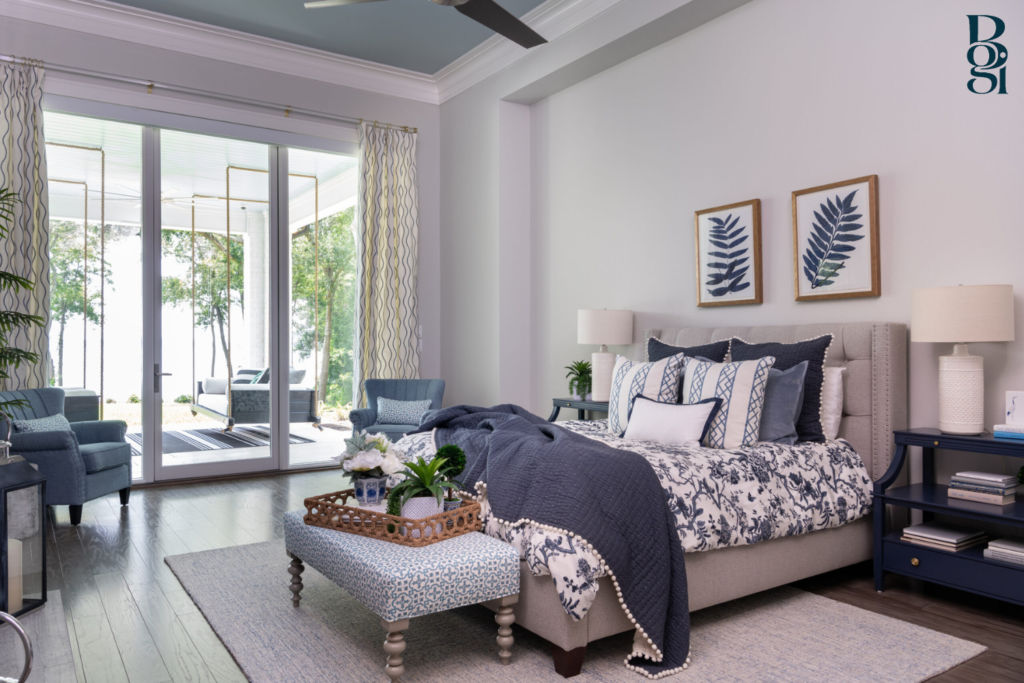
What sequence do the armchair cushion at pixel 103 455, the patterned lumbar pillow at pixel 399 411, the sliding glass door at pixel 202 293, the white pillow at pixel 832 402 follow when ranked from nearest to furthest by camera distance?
1. the white pillow at pixel 832 402
2. the armchair cushion at pixel 103 455
3. the sliding glass door at pixel 202 293
4. the patterned lumbar pillow at pixel 399 411

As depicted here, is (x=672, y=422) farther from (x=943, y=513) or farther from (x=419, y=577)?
(x=419, y=577)

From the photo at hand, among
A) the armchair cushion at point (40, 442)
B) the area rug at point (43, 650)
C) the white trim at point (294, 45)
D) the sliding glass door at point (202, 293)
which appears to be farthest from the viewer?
the sliding glass door at point (202, 293)

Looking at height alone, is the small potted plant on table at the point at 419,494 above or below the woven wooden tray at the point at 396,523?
above

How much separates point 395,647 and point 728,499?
1.34 m

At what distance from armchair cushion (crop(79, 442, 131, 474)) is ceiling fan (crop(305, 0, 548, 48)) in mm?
2834

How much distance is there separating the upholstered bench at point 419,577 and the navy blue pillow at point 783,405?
151 centimetres

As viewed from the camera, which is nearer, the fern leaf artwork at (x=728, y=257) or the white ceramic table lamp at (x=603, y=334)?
the fern leaf artwork at (x=728, y=257)

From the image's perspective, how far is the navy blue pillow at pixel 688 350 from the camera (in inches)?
149

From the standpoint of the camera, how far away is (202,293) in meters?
5.61

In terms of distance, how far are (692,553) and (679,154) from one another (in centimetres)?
276

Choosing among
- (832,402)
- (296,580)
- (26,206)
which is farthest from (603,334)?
(26,206)

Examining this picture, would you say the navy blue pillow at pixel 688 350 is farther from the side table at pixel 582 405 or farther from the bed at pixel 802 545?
the side table at pixel 582 405

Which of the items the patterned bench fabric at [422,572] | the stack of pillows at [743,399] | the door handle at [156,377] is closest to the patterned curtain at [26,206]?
the door handle at [156,377]

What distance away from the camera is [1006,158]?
3.01 meters
